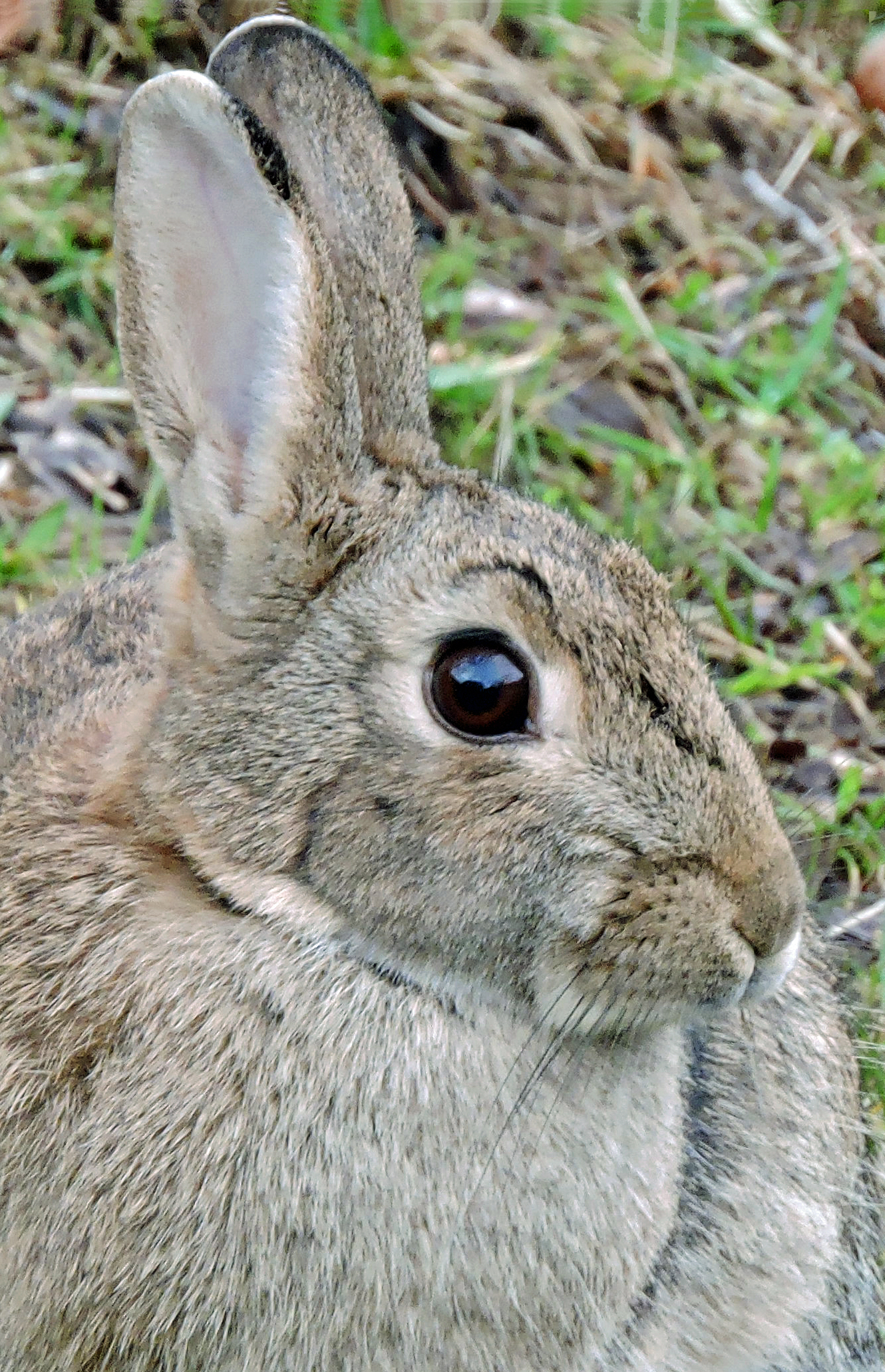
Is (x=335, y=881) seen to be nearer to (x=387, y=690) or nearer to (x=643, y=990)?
(x=387, y=690)

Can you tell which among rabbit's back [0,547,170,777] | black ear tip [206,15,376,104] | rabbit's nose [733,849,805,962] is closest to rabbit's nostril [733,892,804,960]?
rabbit's nose [733,849,805,962]

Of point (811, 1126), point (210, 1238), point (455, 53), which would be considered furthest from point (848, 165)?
point (210, 1238)

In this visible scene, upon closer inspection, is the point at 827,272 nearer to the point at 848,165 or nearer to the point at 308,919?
the point at 848,165

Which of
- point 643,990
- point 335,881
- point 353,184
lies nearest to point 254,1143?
point 335,881

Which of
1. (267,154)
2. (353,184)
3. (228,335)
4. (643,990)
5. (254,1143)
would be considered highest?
(353,184)

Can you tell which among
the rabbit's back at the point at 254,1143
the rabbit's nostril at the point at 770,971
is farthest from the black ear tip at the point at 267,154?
the rabbit's nostril at the point at 770,971

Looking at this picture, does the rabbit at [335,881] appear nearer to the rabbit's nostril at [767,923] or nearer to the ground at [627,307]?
the rabbit's nostril at [767,923]

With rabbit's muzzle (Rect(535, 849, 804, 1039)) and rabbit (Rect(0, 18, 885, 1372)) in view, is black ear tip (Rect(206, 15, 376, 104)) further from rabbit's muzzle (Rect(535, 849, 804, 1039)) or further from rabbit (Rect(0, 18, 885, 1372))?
rabbit's muzzle (Rect(535, 849, 804, 1039))
